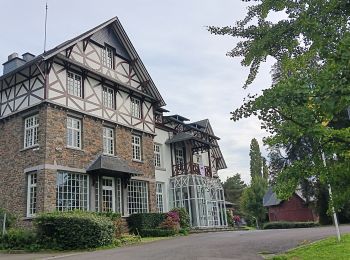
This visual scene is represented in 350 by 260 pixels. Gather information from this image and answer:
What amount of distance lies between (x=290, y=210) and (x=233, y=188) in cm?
1822

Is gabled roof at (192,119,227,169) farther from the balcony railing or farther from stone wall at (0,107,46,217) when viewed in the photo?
stone wall at (0,107,46,217)

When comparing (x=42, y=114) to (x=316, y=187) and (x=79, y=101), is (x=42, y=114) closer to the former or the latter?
(x=79, y=101)

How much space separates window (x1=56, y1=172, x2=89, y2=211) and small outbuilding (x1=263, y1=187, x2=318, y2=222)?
3097 centimetres

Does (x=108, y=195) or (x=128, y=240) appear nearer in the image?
(x=128, y=240)

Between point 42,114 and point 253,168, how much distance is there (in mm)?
50127

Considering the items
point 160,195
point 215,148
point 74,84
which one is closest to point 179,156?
point 160,195

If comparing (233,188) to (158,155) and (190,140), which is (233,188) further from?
(158,155)

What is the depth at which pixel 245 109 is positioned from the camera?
4.22 metres

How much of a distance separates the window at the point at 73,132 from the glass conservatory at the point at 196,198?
9.29m

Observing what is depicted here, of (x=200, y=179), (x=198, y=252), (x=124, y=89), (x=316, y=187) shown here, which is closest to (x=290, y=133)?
(x=198, y=252)

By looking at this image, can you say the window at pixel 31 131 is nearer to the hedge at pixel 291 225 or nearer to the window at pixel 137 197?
the window at pixel 137 197

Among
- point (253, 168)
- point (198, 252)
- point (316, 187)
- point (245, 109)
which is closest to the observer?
point (245, 109)

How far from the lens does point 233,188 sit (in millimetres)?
63875

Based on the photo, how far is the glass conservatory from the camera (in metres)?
26.3
